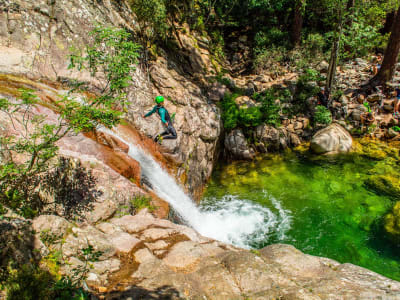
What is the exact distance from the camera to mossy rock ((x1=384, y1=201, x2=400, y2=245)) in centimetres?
619

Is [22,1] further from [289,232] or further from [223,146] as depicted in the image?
[289,232]

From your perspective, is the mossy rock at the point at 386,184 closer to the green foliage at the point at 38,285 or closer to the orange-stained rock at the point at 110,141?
the orange-stained rock at the point at 110,141

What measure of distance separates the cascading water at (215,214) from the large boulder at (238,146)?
335 centimetres

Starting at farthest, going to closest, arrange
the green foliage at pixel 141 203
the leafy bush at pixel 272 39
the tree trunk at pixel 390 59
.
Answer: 1. the leafy bush at pixel 272 39
2. the tree trunk at pixel 390 59
3. the green foliage at pixel 141 203

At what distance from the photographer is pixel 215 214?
805cm

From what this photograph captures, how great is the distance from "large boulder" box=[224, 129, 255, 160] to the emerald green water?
0.51 m

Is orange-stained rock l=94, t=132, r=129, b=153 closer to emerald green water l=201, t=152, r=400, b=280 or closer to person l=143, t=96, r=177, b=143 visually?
person l=143, t=96, r=177, b=143

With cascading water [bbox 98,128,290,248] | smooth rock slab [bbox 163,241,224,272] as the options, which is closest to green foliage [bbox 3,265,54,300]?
smooth rock slab [bbox 163,241,224,272]

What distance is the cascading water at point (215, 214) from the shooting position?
696cm

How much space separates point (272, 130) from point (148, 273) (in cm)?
1014

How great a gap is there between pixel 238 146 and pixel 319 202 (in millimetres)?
4391

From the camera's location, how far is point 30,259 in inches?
99.7

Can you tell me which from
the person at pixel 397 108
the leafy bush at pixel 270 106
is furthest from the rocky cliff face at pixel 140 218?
the person at pixel 397 108

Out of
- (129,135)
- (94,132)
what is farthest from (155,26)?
(94,132)
